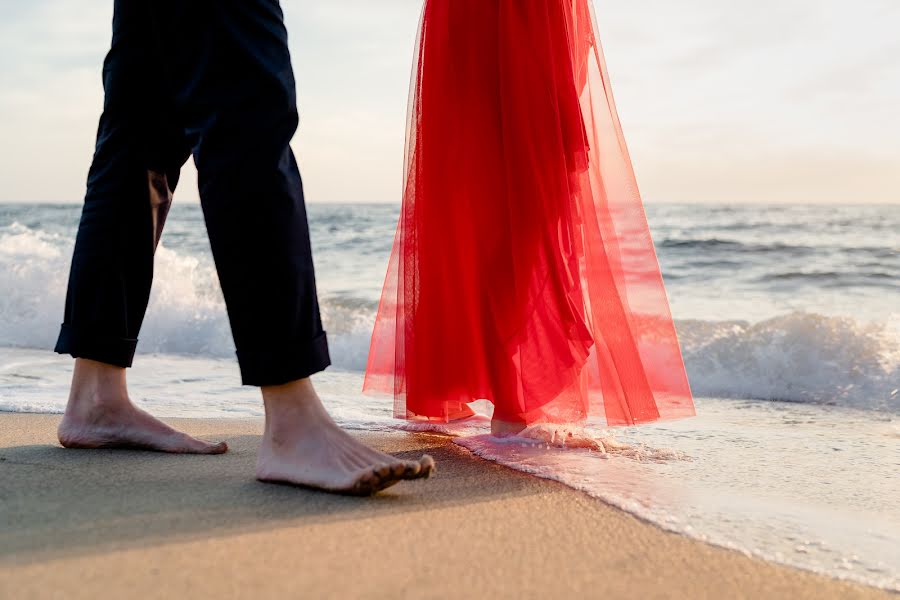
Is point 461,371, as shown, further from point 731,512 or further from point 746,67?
point 746,67

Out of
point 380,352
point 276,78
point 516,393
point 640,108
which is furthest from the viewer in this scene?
point 640,108

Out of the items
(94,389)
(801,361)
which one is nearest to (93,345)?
(94,389)

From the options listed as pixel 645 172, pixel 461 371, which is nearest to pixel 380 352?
pixel 461 371

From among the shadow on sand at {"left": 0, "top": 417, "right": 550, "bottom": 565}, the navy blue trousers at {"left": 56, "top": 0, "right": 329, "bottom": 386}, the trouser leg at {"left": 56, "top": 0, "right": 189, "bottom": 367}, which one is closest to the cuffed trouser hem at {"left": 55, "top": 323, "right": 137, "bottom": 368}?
the trouser leg at {"left": 56, "top": 0, "right": 189, "bottom": 367}

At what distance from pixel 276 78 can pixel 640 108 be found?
10.6m

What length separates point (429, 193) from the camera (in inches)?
81.5

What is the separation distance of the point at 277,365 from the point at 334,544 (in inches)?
13.9

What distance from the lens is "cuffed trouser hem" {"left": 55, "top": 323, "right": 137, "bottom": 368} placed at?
1757 mm

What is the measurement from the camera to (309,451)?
1489 millimetres

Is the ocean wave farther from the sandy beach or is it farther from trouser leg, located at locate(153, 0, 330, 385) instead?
trouser leg, located at locate(153, 0, 330, 385)

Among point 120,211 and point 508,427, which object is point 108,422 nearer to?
point 120,211

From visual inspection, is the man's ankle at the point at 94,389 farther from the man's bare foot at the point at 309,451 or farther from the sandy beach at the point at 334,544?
the man's bare foot at the point at 309,451

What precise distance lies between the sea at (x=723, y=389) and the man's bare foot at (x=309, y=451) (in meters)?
0.40

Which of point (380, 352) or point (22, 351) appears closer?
point (380, 352)
